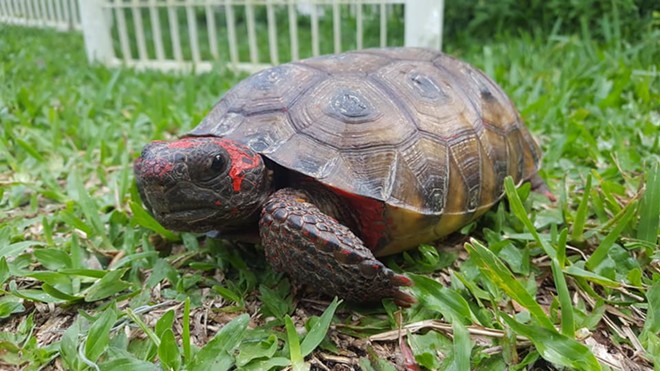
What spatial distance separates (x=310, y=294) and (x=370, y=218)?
0.37 m

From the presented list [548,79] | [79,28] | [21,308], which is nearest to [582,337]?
[21,308]

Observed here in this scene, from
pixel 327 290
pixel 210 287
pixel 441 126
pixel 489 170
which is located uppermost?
pixel 441 126

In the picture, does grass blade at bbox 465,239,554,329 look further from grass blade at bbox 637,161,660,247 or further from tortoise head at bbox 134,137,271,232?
tortoise head at bbox 134,137,271,232

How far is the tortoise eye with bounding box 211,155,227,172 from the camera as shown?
65.8 inches

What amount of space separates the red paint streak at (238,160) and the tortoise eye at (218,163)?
0.04m

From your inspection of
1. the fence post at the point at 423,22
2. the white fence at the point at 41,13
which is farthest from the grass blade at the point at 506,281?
the white fence at the point at 41,13

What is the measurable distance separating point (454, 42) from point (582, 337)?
17.5 feet

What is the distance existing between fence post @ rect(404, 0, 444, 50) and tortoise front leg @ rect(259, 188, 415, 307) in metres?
3.52

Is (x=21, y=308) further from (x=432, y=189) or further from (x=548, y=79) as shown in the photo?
(x=548, y=79)

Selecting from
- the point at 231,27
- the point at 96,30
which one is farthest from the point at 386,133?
the point at 96,30

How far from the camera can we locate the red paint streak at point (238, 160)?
174 cm

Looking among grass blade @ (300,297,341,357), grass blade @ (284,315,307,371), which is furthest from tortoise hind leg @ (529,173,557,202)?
grass blade @ (284,315,307,371)

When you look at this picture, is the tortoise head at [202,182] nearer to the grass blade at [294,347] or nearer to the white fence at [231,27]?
the grass blade at [294,347]

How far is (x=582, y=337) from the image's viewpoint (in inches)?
60.7
